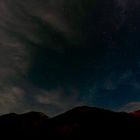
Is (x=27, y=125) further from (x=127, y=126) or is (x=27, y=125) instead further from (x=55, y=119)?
(x=127, y=126)

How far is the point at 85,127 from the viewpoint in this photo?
99.2 feet

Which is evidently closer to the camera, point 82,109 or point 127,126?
point 127,126

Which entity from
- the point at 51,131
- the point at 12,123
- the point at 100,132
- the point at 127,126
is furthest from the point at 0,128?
the point at 127,126

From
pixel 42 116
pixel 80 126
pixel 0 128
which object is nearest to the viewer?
pixel 80 126

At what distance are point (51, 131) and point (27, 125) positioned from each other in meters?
8.37

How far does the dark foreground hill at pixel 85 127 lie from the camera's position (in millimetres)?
29000

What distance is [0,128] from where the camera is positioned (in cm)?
3778

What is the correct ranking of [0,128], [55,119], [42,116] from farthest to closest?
[42,116] → [0,128] → [55,119]

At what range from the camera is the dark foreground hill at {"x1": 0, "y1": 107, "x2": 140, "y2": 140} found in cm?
2900

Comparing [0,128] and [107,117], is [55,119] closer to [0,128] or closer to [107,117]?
[107,117]

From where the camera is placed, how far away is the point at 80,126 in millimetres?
30484

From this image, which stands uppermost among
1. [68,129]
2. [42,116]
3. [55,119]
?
[42,116]

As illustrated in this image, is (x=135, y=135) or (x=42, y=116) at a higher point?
(x=42, y=116)

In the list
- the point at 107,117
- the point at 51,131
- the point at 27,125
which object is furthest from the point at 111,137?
the point at 27,125
